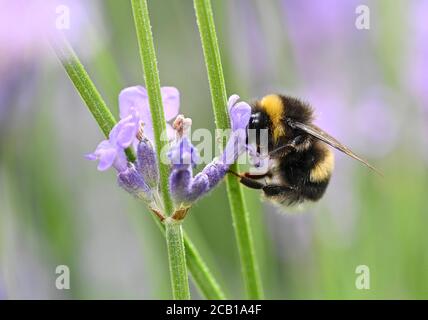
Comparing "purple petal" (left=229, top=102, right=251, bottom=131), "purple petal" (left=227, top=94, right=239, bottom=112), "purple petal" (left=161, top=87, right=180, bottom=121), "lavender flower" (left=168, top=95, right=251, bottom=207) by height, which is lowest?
"lavender flower" (left=168, top=95, right=251, bottom=207)

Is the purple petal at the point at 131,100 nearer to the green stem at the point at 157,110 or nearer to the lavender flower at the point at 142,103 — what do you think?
the lavender flower at the point at 142,103

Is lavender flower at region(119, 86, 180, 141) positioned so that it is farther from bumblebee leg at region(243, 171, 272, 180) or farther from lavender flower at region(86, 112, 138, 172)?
bumblebee leg at region(243, 171, 272, 180)

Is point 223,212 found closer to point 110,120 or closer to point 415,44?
point 415,44

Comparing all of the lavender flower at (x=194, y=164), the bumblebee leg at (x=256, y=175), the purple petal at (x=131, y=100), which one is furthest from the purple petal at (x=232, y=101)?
the bumblebee leg at (x=256, y=175)

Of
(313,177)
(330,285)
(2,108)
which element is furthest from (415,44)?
(2,108)

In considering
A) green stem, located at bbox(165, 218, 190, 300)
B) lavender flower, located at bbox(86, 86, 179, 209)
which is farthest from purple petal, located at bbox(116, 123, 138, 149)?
green stem, located at bbox(165, 218, 190, 300)

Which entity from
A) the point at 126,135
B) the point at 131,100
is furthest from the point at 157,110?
the point at 131,100
